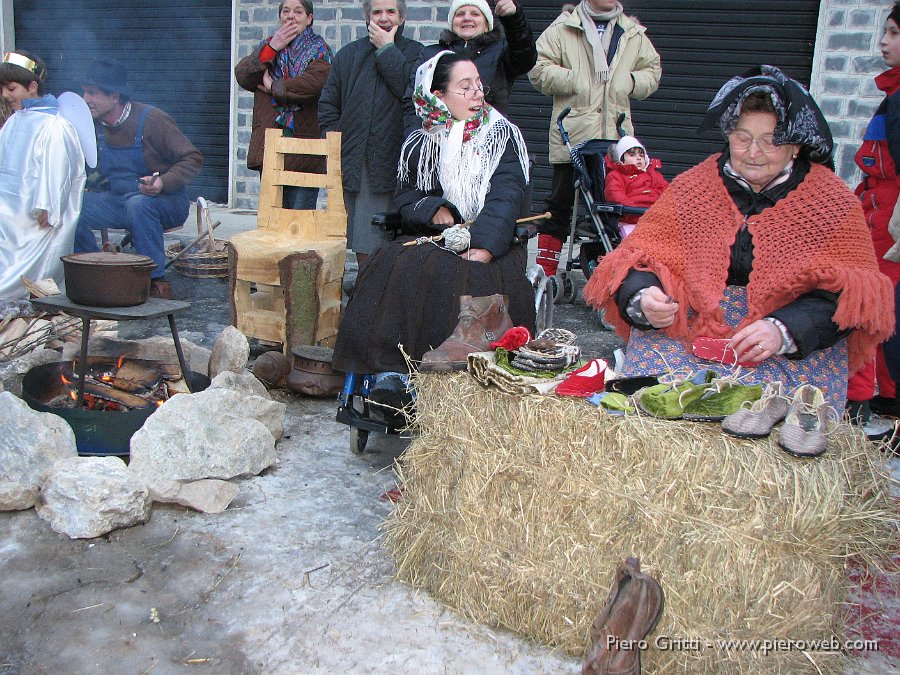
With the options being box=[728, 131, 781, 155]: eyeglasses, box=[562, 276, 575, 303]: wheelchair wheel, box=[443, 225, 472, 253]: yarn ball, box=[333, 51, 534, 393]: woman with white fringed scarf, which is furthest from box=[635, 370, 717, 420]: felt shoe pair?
box=[562, 276, 575, 303]: wheelchair wheel

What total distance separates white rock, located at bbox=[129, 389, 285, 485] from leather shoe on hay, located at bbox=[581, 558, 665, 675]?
187 cm

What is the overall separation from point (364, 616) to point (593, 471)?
34.2 inches

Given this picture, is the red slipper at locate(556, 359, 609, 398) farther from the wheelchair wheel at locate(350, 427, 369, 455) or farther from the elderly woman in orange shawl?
the wheelchair wheel at locate(350, 427, 369, 455)

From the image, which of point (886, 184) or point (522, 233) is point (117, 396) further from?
point (886, 184)

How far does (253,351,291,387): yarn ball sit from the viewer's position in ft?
14.6

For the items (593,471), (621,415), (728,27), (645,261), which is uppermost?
(728,27)

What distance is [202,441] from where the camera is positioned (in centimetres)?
333

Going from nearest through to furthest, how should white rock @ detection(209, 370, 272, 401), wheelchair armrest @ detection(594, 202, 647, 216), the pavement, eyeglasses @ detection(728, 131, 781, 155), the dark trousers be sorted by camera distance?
1. the pavement
2. eyeglasses @ detection(728, 131, 781, 155)
3. white rock @ detection(209, 370, 272, 401)
4. wheelchair armrest @ detection(594, 202, 647, 216)
5. the dark trousers

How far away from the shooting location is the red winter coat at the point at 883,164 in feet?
14.5

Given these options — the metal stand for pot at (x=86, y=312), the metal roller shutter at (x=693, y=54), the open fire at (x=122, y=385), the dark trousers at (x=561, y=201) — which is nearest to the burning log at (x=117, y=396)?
the open fire at (x=122, y=385)

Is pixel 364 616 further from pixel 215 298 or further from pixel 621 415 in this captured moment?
pixel 215 298

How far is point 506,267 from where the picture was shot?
3.85 metres

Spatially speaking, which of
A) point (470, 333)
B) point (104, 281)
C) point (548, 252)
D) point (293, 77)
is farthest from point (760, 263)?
point (293, 77)

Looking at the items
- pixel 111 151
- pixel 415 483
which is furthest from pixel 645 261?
pixel 111 151
